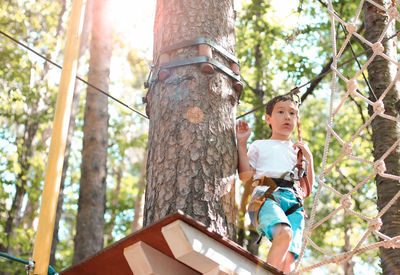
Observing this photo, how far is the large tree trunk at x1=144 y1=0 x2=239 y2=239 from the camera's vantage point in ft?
7.57

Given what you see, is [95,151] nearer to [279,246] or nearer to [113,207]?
[279,246]

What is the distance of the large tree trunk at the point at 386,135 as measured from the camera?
3.89 metres

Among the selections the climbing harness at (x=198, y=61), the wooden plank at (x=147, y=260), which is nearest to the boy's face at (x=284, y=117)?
the climbing harness at (x=198, y=61)

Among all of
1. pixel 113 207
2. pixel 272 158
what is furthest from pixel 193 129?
pixel 113 207

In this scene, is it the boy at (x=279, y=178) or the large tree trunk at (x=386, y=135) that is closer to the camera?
the boy at (x=279, y=178)

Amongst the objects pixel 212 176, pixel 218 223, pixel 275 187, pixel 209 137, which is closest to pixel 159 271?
pixel 218 223

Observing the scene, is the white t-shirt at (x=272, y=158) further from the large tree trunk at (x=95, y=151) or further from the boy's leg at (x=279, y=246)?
the large tree trunk at (x=95, y=151)

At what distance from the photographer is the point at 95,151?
641 cm

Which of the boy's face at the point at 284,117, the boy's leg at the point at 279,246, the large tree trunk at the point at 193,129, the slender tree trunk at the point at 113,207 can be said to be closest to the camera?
the large tree trunk at the point at 193,129

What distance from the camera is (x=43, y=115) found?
10.2 metres

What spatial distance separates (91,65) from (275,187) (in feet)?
15.5

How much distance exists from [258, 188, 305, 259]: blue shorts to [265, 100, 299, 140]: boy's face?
0.47 metres

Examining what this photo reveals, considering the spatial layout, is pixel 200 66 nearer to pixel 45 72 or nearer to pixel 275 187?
pixel 275 187

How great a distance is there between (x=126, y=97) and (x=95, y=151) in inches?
327
